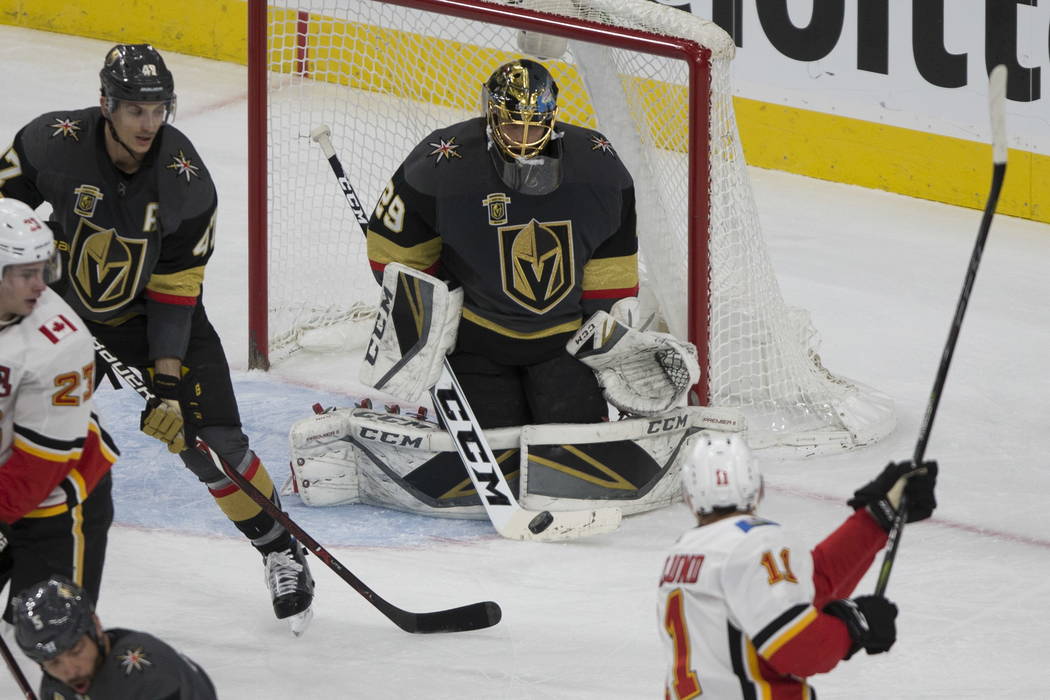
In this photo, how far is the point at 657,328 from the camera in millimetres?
4828

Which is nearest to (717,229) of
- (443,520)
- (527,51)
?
(527,51)

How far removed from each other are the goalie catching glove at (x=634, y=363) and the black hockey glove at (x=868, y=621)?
175 centimetres

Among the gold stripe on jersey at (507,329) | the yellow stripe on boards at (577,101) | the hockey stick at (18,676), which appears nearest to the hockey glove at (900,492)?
the hockey stick at (18,676)

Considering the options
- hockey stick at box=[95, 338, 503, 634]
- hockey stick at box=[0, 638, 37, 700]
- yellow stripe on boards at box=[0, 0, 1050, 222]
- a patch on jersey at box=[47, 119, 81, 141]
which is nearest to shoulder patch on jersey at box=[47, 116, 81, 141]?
a patch on jersey at box=[47, 119, 81, 141]

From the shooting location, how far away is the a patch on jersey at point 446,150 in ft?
13.3

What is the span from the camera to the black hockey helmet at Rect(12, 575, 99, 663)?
231cm

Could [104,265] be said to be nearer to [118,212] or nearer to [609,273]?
[118,212]

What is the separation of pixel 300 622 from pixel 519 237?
1.07 m

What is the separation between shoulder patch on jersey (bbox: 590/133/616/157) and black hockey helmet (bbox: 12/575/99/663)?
2.08 meters

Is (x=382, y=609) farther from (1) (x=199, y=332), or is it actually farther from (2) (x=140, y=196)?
(2) (x=140, y=196)

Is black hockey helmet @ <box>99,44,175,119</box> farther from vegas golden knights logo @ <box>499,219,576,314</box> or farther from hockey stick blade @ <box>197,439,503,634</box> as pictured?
vegas golden knights logo @ <box>499,219,576,314</box>

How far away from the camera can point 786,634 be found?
7.40 ft

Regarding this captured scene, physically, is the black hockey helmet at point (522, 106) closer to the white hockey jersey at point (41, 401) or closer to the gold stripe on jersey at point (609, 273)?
the gold stripe on jersey at point (609, 273)

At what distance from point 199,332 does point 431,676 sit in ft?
2.95
